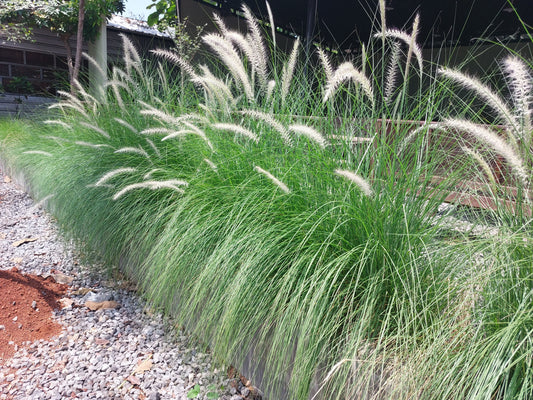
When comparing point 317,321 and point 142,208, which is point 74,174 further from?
point 317,321

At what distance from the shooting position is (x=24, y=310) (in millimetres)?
2301

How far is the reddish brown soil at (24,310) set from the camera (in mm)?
2137

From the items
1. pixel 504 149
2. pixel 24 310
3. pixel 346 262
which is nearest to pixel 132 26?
pixel 24 310

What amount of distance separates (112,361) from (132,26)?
11.6m

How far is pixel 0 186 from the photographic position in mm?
5969

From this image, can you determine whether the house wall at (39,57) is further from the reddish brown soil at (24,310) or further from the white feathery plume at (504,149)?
the white feathery plume at (504,149)

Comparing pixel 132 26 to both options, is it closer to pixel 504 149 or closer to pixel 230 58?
pixel 230 58

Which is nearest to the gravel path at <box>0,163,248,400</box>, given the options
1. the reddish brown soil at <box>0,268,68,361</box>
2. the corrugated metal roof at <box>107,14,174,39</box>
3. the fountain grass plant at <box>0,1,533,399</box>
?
the reddish brown soil at <box>0,268,68,361</box>

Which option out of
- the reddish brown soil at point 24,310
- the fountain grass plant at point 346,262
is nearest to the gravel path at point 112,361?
the reddish brown soil at point 24,310

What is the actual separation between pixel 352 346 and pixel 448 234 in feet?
2.05

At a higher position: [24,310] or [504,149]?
[504,149]

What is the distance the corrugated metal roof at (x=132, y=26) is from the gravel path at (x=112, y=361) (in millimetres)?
10017

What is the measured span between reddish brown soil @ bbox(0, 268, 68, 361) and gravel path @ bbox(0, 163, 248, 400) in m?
0.07

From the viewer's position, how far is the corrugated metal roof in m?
11.0
